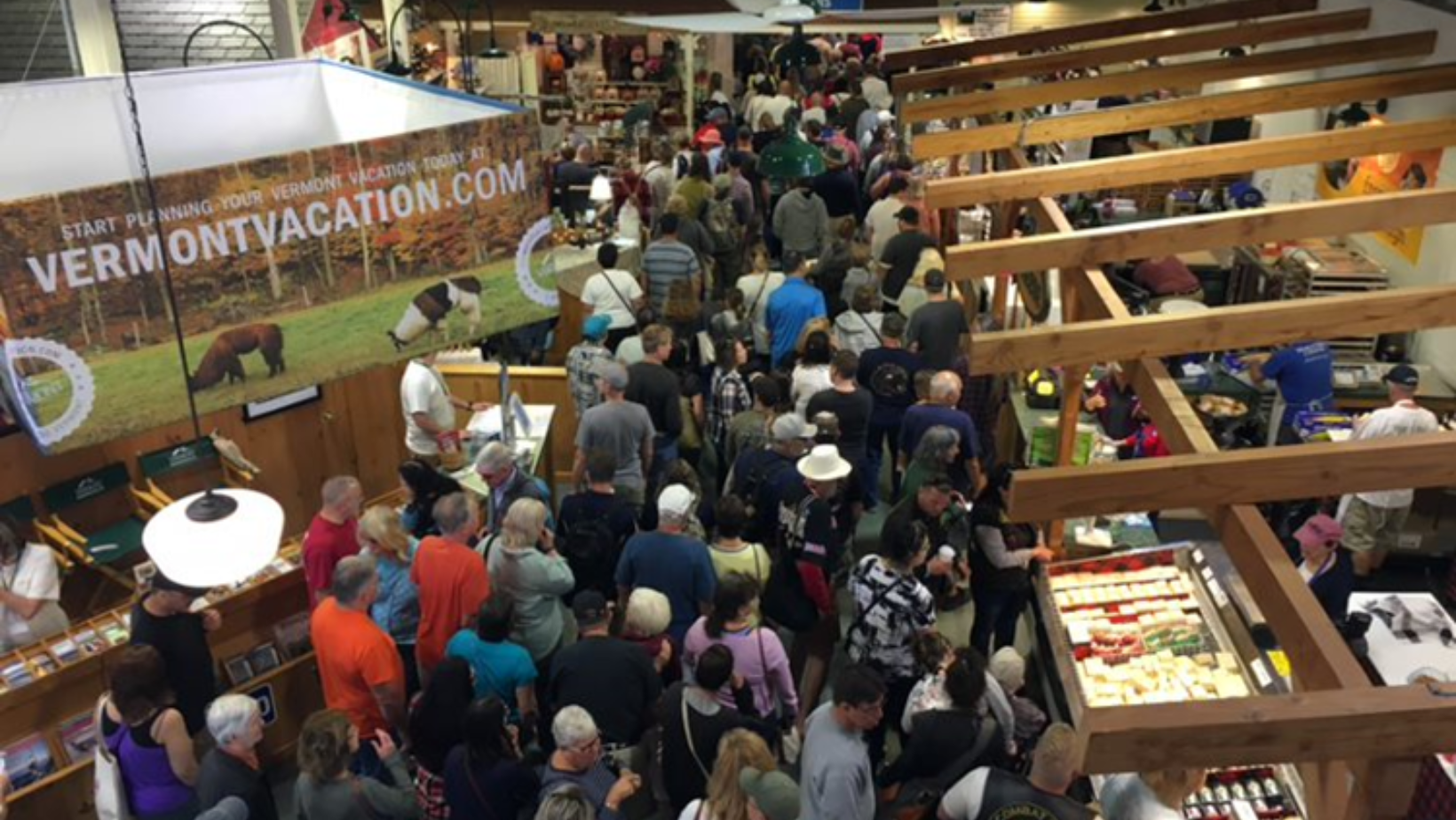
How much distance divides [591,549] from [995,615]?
6.98 ft

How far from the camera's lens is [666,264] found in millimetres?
9219

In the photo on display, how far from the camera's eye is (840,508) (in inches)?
261

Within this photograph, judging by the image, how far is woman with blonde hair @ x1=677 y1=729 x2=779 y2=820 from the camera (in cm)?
384

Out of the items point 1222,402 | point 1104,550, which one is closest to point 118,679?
point 1104,550

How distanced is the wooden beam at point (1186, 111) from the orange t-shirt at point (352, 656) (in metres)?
3.81

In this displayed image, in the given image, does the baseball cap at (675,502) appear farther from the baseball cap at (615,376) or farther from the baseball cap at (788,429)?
the baseball cap at (615,376)

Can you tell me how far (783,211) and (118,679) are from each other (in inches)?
297

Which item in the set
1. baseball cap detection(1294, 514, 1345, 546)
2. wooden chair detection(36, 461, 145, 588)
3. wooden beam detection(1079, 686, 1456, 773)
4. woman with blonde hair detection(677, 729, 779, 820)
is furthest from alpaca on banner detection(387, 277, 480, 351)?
baseball cap detection(1294, 514, 1345, 546)

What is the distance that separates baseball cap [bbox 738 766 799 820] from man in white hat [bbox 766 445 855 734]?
1.88 m

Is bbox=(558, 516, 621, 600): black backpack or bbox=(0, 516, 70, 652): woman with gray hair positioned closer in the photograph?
bbox=(0, 516, 70, 652): woman with gray hair

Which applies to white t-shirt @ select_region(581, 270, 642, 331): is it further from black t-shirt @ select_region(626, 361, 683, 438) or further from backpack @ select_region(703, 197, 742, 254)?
backpack @ select_region(703, 197, 742, 254)

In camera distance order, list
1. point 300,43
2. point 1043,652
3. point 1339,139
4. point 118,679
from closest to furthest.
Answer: point 118,679 → point 1339,139 → point 1043,652 → point 300,43

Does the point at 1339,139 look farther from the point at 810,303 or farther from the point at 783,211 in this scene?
the point at 783,211

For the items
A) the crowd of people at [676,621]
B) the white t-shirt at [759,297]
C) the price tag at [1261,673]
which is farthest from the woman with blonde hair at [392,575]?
the price tag at [1261,673]
